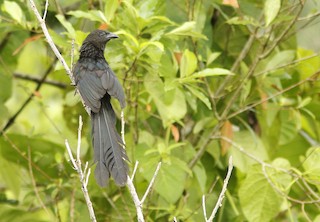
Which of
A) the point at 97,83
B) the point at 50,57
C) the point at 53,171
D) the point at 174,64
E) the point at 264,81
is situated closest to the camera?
the point at 97,83

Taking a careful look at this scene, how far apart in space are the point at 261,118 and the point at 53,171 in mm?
1490

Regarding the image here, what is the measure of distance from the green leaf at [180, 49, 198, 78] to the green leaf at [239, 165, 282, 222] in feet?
2.41

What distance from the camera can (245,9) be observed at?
530 centimetres

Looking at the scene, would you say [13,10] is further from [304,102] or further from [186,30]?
[304,102]

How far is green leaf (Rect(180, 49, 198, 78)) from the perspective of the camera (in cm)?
446

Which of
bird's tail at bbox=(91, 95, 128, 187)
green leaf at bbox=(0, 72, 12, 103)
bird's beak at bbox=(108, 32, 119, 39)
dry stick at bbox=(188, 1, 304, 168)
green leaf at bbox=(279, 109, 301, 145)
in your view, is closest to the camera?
bird's tail at bbox=(91, 95, 128, 187)

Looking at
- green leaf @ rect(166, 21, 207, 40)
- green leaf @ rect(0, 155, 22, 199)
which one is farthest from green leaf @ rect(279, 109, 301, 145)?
green leaf @ rect(0, 155, 22, 199)

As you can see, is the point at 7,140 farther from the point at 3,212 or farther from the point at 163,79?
the point at 163,79

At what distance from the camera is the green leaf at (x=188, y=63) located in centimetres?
446

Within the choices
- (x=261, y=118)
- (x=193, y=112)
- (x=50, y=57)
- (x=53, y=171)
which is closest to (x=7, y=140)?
(x=53, y=171)

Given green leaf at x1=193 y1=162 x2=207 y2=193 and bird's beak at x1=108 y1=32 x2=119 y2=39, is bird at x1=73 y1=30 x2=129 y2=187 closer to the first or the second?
bird's beak at x1=108 y1=32 x2=119 y2=39

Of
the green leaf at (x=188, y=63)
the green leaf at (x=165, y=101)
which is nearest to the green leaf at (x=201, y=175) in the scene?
the green leaf at (x=165, y=101)

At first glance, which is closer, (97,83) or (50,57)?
(97,83)

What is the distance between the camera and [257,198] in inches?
186
